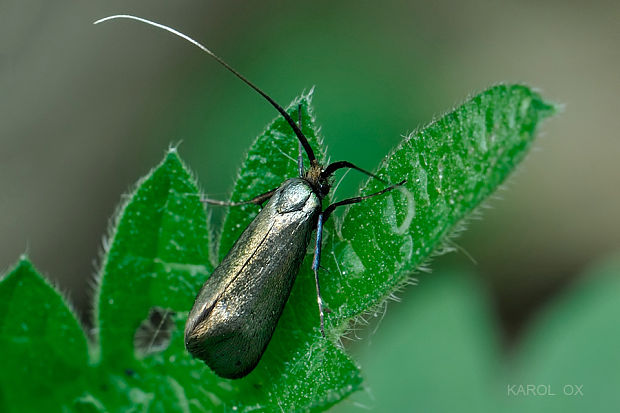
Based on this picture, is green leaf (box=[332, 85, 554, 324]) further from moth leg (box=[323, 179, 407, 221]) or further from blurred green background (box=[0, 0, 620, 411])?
blurred green background (box=[0, 0, 620, 411])

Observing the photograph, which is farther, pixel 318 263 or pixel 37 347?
pixel 37 347

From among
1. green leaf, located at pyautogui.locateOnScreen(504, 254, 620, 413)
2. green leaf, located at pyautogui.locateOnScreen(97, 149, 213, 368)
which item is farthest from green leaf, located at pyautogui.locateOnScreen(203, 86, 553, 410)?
green leaf, located at pyautogui.locateOnScreen(504, 254, 620, 413)

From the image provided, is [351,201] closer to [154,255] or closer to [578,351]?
[154,255]

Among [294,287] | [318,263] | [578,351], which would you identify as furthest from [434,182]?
[578,351]

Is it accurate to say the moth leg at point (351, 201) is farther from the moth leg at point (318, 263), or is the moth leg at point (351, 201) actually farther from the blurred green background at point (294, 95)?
the blurred green background at point (294, 95)

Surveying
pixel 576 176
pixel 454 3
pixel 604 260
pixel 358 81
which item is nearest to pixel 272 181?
pixel 604 260

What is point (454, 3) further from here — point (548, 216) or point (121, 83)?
point (121, 83)
